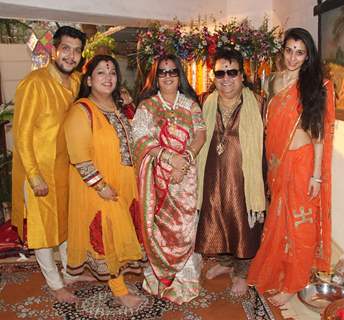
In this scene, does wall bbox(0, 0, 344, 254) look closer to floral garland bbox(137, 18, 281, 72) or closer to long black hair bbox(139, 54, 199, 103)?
floral garland bbox(137, 18, 281, 72)

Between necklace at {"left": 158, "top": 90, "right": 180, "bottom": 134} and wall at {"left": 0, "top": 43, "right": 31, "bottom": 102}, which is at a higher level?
wall at {"left": 0, "top": 43, "right": 31, "bottom": 102}

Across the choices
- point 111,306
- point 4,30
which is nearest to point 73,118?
point 111,306

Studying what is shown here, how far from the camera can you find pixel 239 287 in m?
2.78

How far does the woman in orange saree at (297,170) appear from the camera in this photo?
2312mm

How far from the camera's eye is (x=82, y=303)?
105 inches

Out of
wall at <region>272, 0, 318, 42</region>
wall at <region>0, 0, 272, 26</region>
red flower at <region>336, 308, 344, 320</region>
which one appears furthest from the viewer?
wall at <region>0, 0, 272, 26</region>

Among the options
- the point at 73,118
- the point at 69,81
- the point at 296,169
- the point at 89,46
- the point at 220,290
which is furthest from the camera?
the point at 89,46

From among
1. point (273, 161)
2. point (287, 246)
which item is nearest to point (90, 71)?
point (273, 161)

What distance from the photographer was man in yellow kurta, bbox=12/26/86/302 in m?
2.37

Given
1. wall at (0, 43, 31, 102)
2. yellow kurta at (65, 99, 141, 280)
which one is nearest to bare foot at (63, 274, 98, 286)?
yellow kurta at (65, 99, 141, 280)

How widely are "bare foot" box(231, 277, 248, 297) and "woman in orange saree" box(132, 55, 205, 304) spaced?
396 mm

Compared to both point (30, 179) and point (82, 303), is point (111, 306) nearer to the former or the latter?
point (82, 303)

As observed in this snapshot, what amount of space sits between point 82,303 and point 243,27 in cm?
230

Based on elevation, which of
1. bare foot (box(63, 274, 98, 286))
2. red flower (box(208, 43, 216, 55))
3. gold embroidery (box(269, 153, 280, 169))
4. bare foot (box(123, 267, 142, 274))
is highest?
red flower (box(208, 43, 216, 55))
